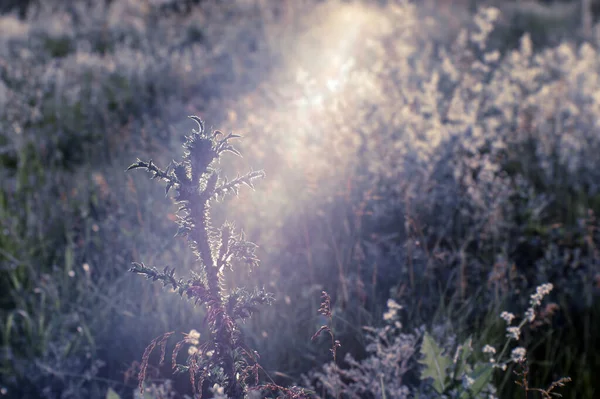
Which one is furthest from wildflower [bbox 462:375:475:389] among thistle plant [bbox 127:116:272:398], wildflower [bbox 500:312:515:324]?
thistle plant [bbox 127:116:272:398]

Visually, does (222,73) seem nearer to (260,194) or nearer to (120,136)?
(120,136)

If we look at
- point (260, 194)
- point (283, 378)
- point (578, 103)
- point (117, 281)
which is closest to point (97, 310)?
point (117, 281)

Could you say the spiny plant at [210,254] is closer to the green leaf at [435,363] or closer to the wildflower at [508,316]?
the green leaf at [435,363]

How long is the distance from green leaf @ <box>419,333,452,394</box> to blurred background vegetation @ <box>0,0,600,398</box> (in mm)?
125

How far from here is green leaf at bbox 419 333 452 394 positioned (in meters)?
2.00

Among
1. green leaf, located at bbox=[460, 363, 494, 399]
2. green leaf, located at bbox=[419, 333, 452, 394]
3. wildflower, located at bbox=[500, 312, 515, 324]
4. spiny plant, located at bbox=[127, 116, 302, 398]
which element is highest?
spiny plant, located at bbox=[127, 116, 302, 398]

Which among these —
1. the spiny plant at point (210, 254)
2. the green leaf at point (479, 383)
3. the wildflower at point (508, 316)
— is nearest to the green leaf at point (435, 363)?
the green leaf at point (479, 383)

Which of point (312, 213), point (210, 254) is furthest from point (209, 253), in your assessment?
point (312, 213)

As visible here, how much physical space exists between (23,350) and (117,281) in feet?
1.61

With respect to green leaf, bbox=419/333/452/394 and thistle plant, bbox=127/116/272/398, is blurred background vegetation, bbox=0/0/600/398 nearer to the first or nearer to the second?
green leaf, bbox=419/333/452/394

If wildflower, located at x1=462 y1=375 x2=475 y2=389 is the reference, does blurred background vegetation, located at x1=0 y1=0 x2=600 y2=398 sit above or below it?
above

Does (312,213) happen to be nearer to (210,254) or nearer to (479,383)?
(479,383)

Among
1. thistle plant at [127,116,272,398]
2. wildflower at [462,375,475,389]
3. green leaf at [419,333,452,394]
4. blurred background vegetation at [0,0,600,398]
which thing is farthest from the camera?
blurred background vegetation at [0,0,600,398]

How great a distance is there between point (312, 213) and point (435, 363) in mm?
1360
